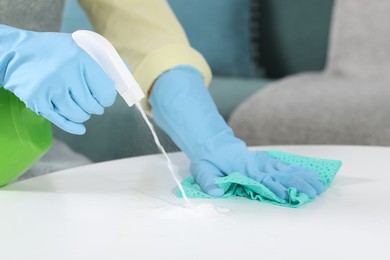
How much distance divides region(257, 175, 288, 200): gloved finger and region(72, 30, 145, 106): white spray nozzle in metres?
0.18

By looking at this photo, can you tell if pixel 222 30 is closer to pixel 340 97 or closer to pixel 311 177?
pixel 340 97

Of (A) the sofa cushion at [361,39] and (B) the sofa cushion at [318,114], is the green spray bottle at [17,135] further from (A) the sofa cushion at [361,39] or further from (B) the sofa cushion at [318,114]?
(A) the sofa cushion at [361,39]

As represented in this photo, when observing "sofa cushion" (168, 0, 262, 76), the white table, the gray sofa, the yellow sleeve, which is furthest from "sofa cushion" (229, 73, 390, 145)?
the white table

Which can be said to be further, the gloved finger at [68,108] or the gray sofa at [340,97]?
the gray sofa at [340,97]

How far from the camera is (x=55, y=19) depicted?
4.33 ft

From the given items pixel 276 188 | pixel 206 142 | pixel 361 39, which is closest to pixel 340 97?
pixel 361 39

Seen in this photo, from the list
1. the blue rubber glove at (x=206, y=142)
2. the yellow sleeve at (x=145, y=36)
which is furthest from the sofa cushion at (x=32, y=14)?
the blue rubber glove at (x=206, y=142)

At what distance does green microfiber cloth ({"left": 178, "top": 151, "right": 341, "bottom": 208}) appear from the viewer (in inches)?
35.2

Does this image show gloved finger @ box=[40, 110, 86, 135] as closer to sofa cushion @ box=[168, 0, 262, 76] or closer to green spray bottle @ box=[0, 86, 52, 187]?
green spray bottle @ box=[0, 86, 52, 187]

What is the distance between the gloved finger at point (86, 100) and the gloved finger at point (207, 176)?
157 mm

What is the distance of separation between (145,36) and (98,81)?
402 mm

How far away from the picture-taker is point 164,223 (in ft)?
2.68

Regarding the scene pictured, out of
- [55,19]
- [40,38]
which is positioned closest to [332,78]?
[55,19]

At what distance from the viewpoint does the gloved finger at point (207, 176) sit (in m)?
0.93
